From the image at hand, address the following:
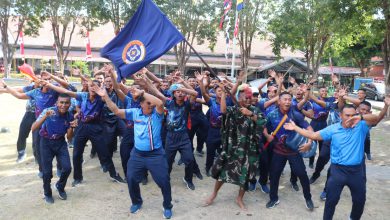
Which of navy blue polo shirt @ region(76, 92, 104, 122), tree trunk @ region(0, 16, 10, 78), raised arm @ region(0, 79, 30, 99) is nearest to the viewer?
raised arm @ region(0, 79, 30, 99)

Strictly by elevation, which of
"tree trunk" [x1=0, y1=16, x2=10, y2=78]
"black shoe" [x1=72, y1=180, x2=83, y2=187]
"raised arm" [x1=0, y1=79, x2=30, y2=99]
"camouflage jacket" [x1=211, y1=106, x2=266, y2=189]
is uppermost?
"tree trunk" [x1=0, y1=16, x2=10, y2=78]

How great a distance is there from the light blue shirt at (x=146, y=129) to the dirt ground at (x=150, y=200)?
1019 millimetres

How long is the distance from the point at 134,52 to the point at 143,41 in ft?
0.69

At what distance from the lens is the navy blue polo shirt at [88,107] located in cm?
565

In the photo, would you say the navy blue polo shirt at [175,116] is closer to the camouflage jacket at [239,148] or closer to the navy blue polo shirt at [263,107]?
the camouflage jacket at [239,148]

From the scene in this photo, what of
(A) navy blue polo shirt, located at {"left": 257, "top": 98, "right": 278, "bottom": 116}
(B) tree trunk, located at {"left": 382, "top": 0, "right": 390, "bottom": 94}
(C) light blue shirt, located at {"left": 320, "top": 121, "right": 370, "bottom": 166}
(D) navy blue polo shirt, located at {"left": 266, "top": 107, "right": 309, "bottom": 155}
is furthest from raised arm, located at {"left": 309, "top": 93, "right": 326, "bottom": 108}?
(B) tree trunk, located at {"left": 382, "top": 0, "right": 390, "bottom": 94}

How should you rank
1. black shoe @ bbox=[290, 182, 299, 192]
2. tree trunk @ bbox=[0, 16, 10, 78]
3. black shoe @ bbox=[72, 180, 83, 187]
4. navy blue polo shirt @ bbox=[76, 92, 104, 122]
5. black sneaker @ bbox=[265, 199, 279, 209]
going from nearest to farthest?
black sneaker @ bbox=[265, 199, 279, 209] < navy blue polo shirt @ bbox=[76, 92, 104, 122] < black shoe @ bbox=[72, 180, 83, 187] < black shoe @ bbox=[290, 182, 299, 192] < tree trunk @ bbox=[0, 16, 10, 78]

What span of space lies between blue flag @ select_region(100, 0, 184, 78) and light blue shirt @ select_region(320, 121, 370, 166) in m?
2.39

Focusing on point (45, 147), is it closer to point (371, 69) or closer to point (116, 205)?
point (116, 205)

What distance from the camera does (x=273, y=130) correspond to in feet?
17.0

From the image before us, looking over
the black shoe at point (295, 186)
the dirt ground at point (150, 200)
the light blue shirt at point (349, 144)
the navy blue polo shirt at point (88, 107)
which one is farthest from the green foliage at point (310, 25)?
the navy blue polo shirt at point (88, 107)

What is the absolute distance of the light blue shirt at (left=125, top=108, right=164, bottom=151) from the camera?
4.55 m

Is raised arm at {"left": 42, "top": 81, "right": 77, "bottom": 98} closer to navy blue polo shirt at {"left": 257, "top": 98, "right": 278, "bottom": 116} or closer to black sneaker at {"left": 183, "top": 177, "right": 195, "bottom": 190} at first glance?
black sneaker at {"left": 183, "top": 177, "right": 195, "bottom": 190}

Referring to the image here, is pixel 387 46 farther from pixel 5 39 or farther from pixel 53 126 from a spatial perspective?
pixel 5 39
